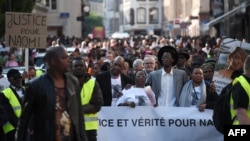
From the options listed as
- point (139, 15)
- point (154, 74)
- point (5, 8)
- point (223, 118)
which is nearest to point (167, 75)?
point (154, 74)

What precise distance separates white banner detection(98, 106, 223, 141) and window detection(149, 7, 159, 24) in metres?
120

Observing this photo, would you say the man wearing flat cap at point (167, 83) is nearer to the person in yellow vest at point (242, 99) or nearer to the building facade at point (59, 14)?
the person in yellow vest at point (242, 99)

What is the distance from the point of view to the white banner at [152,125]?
41.0 ft

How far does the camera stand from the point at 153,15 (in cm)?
13350

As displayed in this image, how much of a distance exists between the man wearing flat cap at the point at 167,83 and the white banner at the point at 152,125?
22 centimetres

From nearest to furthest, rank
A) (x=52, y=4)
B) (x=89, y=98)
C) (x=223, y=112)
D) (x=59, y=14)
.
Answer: (x=223, y=112) < (x=89, y=98) < (x=59, y=14) < (x=52, y=4)

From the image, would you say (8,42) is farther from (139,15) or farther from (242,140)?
(139,15)

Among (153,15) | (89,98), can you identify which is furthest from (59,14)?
(153,15)

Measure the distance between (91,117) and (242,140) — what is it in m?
2.64

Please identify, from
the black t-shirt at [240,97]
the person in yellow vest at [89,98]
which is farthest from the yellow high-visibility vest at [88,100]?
the black t-shirt at [240,97]

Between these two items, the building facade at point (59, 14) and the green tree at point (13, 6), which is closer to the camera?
the green tree at point (13, 6)

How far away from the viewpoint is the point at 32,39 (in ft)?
52.4

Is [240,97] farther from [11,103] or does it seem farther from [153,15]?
[153,15]

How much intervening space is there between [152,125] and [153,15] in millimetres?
121306
